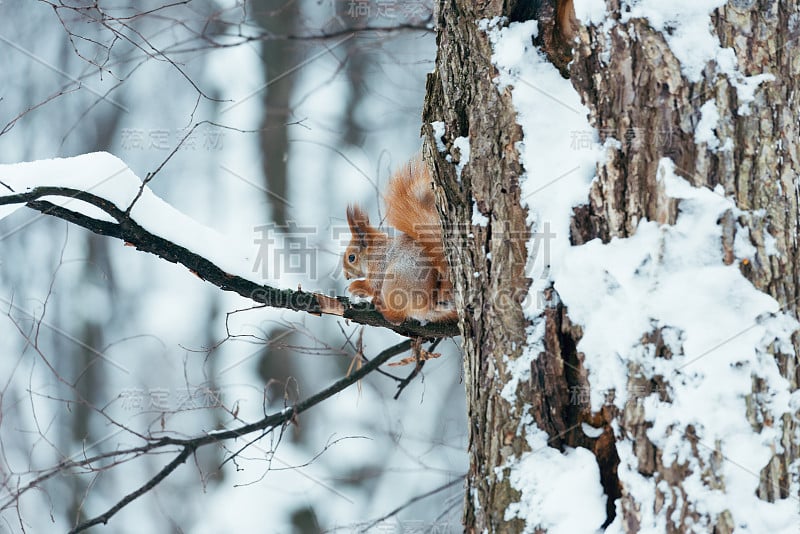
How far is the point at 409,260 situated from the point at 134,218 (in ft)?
3.09

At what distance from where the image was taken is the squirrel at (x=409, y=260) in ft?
5.96

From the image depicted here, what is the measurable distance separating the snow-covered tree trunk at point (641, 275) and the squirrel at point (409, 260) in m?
0.51

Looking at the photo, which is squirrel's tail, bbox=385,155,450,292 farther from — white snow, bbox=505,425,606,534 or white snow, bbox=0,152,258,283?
white snow, bbox=505,425,606,534

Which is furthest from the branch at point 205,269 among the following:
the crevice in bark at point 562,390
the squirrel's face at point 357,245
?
the squirrel's face at point 357,245

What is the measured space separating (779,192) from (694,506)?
0.46m

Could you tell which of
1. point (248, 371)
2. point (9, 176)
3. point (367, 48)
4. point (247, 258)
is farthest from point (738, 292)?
point (248, 371)

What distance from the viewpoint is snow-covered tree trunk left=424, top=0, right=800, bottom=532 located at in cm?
95

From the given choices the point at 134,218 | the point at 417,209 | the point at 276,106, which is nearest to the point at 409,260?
the point at 417,209

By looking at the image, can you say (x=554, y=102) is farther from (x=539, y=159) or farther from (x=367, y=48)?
(x=367, y=48)

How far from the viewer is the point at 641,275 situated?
3.27ft

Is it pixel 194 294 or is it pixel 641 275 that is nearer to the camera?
pixel 641 275

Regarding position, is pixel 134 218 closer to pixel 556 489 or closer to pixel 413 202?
pixel 413 202

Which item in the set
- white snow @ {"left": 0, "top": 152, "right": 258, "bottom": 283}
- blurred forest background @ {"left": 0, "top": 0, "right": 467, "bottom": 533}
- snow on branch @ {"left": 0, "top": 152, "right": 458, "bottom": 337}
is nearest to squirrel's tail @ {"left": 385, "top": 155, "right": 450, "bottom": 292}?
snow on branch @ {"left": 0, "top": 152, "right": 458, "bottom": 337}

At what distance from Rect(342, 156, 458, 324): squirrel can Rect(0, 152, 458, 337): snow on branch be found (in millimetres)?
298
